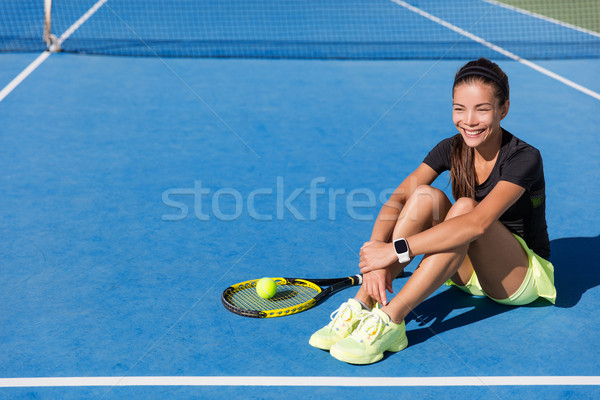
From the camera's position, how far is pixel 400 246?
3.87m

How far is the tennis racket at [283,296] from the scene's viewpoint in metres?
4.29

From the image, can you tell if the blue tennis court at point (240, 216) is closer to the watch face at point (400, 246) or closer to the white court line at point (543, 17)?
the watch face at point (400, 246)

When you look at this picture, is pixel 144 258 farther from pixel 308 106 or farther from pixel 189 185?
pixel 308 106

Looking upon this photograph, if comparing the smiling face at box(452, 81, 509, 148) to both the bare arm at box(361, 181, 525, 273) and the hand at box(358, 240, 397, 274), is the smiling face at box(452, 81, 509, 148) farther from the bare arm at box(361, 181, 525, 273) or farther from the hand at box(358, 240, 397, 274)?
the hand at box(358, 240, 397, 274)

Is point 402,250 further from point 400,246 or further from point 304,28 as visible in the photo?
point 304,28

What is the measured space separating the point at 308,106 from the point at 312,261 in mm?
3885

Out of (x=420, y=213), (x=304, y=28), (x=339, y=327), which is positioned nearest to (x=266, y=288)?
(x=339, y=327)

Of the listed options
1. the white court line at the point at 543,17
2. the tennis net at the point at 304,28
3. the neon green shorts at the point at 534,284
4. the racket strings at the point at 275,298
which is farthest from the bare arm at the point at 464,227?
the white court line at the point at 543,17

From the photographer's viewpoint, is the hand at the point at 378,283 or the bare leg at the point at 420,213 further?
the bare leg at the point at 420,213

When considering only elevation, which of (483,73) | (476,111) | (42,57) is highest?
(483,73)

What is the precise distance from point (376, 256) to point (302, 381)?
0.82 metres

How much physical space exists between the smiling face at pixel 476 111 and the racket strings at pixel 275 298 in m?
1.45

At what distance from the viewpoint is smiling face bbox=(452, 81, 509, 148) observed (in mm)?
3900

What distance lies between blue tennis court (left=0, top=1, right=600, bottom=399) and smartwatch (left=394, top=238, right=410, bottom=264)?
0.57 metres
